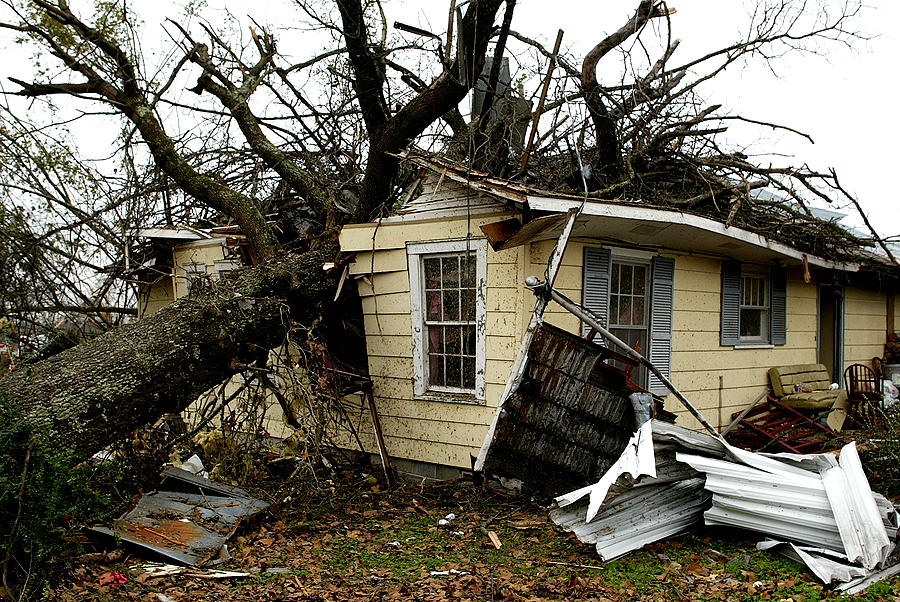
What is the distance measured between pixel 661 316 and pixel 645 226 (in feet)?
4.87

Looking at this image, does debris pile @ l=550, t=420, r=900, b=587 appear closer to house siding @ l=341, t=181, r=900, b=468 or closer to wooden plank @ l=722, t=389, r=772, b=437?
house siding @ l=341, t=181, r=900, b=468

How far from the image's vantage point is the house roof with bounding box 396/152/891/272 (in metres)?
6.39

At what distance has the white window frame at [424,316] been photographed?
7.34m

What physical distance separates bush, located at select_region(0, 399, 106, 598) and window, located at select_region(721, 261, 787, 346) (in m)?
8.16

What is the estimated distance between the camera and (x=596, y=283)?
7.52 meters

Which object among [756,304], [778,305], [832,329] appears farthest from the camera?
[832,329]

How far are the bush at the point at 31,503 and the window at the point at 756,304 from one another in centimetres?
816

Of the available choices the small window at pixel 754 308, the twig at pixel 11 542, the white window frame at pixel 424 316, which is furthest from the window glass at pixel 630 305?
the twig at pixel 11 542

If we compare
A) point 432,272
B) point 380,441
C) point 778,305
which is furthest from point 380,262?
point 778,305

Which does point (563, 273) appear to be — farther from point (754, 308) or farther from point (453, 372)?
point (754, 308)

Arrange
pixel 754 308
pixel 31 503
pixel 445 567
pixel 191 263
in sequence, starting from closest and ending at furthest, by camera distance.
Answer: pixel 31 503
pixel 445 567
pixel 754 308
pixel 191 263

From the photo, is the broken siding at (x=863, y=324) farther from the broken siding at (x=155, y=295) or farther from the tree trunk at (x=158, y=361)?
the broken siding at (x=155, y=295)

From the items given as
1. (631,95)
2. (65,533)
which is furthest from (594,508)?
(631,95)

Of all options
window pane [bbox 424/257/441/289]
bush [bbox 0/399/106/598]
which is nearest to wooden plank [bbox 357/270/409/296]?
window pane [bbox 424/257/441/289]
